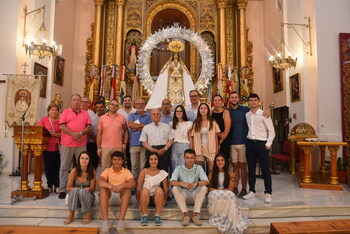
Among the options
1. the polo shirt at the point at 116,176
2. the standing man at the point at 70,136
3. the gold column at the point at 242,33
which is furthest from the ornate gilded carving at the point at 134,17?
the polo shirt at the point at 116,176

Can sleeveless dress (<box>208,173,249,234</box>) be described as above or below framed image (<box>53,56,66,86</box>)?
below

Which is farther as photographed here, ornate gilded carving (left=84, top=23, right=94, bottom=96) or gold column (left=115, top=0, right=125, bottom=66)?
ornate gilded carving (left=84, top=23, right=94, bottom=96)

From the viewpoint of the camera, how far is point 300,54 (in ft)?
23.1

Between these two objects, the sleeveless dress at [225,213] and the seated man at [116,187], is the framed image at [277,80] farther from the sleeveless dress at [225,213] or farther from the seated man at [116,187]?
the seated man at [116,187]

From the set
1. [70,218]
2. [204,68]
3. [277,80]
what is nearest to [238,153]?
[70,218]

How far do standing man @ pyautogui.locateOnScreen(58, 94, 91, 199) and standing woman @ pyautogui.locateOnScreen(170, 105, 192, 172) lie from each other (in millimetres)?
1319

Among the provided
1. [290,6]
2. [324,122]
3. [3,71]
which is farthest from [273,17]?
[3,71]

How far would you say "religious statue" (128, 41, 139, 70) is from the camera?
991 centimetres

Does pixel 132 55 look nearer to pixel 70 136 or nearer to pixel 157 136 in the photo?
pixel 70 136

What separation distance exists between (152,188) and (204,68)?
6328 mm

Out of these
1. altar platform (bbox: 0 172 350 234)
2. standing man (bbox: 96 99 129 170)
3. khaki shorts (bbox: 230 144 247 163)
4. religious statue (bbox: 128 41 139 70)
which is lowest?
altar platform (bbox: 0 172 350 234)

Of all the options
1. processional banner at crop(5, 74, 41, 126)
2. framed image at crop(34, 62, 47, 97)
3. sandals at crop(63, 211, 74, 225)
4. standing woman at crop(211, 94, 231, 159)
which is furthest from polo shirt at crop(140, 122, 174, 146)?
framed image at crop(34, 62, 47, 97)

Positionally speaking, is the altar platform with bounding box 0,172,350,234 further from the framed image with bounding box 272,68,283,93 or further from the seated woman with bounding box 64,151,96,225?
the framed image with bounding box 272,68,283,93

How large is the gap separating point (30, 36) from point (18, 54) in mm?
656
